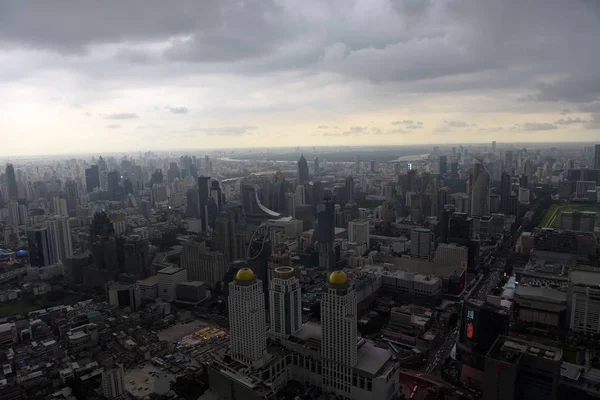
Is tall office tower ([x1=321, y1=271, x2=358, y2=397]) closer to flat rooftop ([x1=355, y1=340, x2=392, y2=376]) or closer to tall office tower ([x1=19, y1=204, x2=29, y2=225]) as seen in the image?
flat rooftop ([x1=355, y1=340, x2=392, y2=376])

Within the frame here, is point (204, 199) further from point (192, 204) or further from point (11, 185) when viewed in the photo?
point (11, 185)

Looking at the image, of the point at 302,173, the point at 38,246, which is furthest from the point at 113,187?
the point at 38,246

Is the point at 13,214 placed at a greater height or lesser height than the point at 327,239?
greater

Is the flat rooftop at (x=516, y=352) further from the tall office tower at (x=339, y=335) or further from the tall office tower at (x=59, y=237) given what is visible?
A: the tall office tower at (x=59, y=237)

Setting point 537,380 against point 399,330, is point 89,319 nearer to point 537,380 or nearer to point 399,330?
point 399,330

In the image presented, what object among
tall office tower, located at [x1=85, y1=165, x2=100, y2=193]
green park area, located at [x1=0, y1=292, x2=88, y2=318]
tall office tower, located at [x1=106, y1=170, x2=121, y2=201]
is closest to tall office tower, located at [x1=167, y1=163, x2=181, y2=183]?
tall office tower, located at [x1=106, y1=170, x2=121, y2=201]

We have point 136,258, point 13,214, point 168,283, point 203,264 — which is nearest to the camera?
point 168,283
